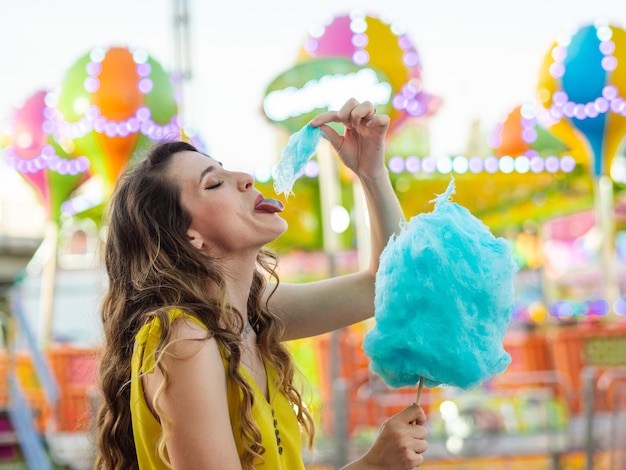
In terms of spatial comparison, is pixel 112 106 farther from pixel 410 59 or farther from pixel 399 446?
pixel 399 446

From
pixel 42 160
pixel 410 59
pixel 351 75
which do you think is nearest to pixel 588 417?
pixel 351 75

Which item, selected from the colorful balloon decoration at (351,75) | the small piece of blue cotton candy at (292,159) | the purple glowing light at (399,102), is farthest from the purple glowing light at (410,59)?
the small piece of blue cotton candy at (292,159)

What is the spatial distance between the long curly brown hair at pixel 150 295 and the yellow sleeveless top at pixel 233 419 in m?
0.02

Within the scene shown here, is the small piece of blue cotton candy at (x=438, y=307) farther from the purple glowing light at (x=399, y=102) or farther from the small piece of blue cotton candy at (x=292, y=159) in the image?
the purple glowing light at (x=399, y=102)

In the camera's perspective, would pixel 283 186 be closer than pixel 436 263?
No

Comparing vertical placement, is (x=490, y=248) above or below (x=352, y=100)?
below

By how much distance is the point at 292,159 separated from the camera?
1.70 meters

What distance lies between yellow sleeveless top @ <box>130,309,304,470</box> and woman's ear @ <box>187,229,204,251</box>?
191 millimetres

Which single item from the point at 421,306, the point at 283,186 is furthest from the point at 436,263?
the point at 283,186

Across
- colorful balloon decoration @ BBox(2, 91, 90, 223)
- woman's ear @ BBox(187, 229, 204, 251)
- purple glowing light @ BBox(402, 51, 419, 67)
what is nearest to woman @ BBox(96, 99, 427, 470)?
woman's ear @ BBox(187, 229, 204, 251)

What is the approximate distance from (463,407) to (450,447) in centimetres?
32

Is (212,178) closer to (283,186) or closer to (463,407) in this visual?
(283,186)

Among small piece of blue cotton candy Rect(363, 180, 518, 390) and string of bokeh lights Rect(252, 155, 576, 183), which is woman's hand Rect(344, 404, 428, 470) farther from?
string of bokeh lights Rect(252, 155, 576, 183)

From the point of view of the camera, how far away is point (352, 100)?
67.0 inches
